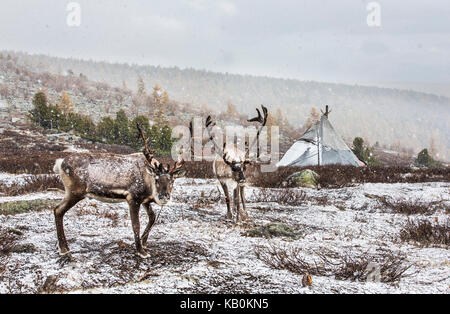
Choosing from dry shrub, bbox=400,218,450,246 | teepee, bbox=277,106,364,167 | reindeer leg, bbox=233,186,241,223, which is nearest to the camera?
dry shrub, bbox=400,218,450,246

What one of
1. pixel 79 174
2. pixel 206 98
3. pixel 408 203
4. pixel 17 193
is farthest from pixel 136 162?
pixel 206 98

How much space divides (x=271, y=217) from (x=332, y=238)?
2228 mm

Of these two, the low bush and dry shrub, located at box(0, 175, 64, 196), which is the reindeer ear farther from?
dry shrub, located at box(0, 175, 64, 196)

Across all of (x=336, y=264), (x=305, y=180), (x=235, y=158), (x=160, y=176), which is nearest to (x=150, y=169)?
(x=160, y=176)

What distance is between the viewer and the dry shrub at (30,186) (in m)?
10.5

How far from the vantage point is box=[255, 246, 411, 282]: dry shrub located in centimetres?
482

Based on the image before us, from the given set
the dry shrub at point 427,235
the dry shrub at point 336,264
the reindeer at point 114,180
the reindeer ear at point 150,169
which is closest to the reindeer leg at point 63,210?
the reindeer at point 114,180

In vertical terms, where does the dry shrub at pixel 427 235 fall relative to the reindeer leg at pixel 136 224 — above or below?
below

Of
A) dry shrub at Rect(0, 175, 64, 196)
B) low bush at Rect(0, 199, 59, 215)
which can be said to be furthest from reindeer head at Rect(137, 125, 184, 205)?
dry shrub at Rect(0, 175, 64, 196)

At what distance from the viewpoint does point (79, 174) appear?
4656mm

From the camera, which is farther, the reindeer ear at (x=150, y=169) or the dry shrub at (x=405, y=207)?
the dry shrub at (x=405, y=207)

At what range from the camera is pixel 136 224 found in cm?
506

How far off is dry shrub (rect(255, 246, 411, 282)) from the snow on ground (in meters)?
0.15

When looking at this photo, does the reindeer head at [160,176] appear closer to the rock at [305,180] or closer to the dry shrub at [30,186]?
the dry shrub at [30,186]
